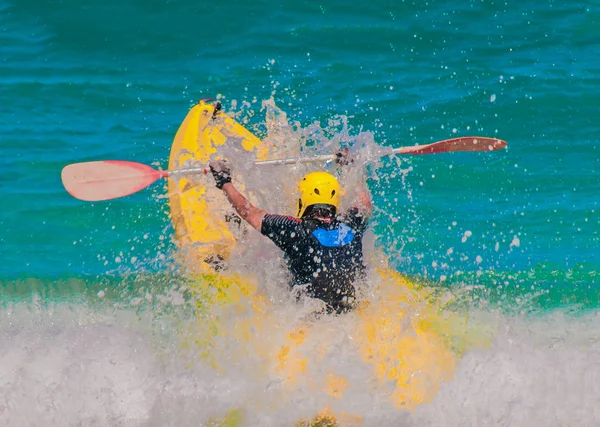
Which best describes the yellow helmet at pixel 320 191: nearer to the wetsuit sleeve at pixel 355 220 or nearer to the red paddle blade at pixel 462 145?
the wetsuit sleeve at pixel 355 220

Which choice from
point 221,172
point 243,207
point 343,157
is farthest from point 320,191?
point 343,157

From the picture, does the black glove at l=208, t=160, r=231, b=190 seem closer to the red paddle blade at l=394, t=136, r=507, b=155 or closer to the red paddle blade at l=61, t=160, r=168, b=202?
the red paddle blade at l=61, t=160, r=168, b=202

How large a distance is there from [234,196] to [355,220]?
0.89 meters

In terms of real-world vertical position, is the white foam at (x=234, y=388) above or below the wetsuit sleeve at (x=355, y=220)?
below

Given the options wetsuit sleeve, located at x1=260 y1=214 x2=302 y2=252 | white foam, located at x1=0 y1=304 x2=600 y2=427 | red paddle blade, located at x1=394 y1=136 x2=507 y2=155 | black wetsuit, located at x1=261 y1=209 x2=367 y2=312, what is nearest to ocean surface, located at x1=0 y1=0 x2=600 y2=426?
white foam, located at x1=0 y1=304 x2=600 y2=427

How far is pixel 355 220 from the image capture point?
5.20 meters

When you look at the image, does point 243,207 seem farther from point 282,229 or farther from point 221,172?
point 282,229

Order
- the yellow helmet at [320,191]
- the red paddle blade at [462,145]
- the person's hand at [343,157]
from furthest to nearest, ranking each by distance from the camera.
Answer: the red paddle blade at [462,145], the person's hand at [343,157], the yellow helmet at [320,191]

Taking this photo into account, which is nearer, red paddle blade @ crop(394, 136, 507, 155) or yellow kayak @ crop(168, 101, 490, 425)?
yellow kayak @ crop(168, 101, 490, 425)

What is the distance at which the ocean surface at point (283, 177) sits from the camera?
519 cm

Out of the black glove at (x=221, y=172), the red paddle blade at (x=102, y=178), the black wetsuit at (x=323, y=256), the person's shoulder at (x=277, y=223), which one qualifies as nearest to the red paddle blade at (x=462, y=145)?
the black wetsuit at (x=323, y=256)

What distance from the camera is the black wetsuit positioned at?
4.78m

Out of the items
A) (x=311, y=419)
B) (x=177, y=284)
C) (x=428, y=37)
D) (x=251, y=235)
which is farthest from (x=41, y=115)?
(x=311, y=419)

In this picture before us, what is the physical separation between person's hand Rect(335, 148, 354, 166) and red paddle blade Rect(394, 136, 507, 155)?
557 mm
